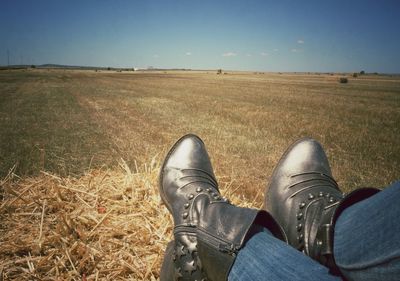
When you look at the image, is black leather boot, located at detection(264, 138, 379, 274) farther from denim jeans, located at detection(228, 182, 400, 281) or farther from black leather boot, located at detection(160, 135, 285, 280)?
black leather boot, located at detection(160, 135, 285, 280)

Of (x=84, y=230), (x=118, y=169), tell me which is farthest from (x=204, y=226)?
(x=118, y=169)

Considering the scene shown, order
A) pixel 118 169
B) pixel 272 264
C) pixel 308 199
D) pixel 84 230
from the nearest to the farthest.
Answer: pixel 272 264 < pixel 308 199 < pixel 84 230 < pixel 118 169

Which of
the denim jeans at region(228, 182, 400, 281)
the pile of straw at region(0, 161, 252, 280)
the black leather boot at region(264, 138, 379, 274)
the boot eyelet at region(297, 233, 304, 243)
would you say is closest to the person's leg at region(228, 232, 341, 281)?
the denim jeans at region(228, 182, 400, 281)

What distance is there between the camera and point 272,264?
0.98 metres

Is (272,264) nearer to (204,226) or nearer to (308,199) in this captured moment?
(204,226)

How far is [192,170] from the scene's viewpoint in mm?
1845

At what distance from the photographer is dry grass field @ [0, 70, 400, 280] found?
168 centimetres

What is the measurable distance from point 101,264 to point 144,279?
0.93 ft

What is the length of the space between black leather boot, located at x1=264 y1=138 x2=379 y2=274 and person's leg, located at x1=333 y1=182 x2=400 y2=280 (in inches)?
2.5

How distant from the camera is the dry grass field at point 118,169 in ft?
5.52

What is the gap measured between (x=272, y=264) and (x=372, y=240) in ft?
A: 1.09

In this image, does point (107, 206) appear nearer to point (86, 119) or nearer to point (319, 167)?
point (319, 167)

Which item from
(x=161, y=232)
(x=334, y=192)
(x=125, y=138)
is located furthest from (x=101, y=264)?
(x=125, y=138)

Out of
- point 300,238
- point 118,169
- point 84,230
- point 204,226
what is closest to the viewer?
point 204,226
